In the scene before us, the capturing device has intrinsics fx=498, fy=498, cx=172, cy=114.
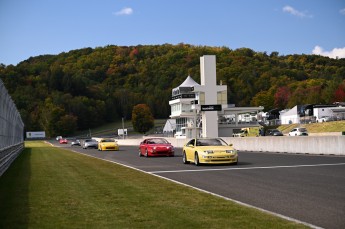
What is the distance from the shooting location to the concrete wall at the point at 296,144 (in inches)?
1082

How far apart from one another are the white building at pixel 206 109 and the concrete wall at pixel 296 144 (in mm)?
21355

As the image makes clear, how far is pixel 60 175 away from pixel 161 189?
6.12 meters

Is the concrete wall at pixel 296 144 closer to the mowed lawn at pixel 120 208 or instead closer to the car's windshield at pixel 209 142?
the car's windshield at pixel 209 142

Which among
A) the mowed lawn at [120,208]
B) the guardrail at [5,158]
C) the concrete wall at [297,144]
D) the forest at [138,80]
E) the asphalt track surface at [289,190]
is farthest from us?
the forest at [138,80]

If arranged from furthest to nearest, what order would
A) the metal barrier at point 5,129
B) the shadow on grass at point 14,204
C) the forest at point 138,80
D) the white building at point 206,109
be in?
1. the forest at point 138,80
2. the white building at point 206,109
3. the metal barrier at point 5,129
4. the shadow on grass at point 14,204

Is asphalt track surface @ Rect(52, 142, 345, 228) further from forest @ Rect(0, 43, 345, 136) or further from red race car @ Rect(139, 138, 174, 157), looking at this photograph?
forest @ Rect(0, 43, 345, 136)

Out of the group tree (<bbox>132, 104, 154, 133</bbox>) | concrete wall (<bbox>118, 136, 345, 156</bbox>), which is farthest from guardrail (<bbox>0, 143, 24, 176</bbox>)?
tree (<bbox>132, 104, 154, 133</bbox>)

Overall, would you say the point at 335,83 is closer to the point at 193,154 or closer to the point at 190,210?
the point at 193,154

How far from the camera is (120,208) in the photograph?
9.52 metres

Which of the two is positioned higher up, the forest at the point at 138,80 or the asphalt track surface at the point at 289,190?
the forest at the point at 138,80

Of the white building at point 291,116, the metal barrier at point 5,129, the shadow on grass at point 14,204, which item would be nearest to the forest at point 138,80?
the white building at point 291,116

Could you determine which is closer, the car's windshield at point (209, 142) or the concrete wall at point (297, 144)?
the car's windshield at point (209, 142)

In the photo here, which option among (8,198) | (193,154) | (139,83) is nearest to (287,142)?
(193,154)

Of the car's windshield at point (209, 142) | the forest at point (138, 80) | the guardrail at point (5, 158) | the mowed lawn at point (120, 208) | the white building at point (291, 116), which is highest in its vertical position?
the forest at point (138, 80)
